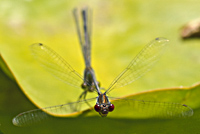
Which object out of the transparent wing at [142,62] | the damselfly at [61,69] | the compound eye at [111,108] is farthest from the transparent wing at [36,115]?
the transparent wing at [142,62]

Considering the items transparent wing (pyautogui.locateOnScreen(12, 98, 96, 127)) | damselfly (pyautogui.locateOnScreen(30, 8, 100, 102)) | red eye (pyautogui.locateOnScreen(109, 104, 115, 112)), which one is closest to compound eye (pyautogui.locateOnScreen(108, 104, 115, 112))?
red eye (pyautogui.locateOnScreen(109, 104, 115, 112))

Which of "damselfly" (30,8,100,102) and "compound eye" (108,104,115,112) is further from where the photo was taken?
"damselfly" (30,8,100,102)

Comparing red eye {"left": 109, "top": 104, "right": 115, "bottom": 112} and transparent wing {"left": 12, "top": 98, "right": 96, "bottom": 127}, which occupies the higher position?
transparent wing {"left": 12, "top": 98, "right": 96, "bottom": 127}

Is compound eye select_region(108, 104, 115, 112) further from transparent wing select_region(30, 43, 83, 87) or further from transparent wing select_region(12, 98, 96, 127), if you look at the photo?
transparent wing select_region(30, 43, 83, 87)

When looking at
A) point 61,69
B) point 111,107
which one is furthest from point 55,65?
point 111,107

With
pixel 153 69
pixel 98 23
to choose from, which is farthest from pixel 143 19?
pixel 153 69

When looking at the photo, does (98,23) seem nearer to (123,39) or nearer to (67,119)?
(123,39)

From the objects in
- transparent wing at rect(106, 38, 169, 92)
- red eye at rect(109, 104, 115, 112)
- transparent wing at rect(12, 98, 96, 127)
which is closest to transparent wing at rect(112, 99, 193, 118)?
red eye at rect(109, 104, 115, 112)
